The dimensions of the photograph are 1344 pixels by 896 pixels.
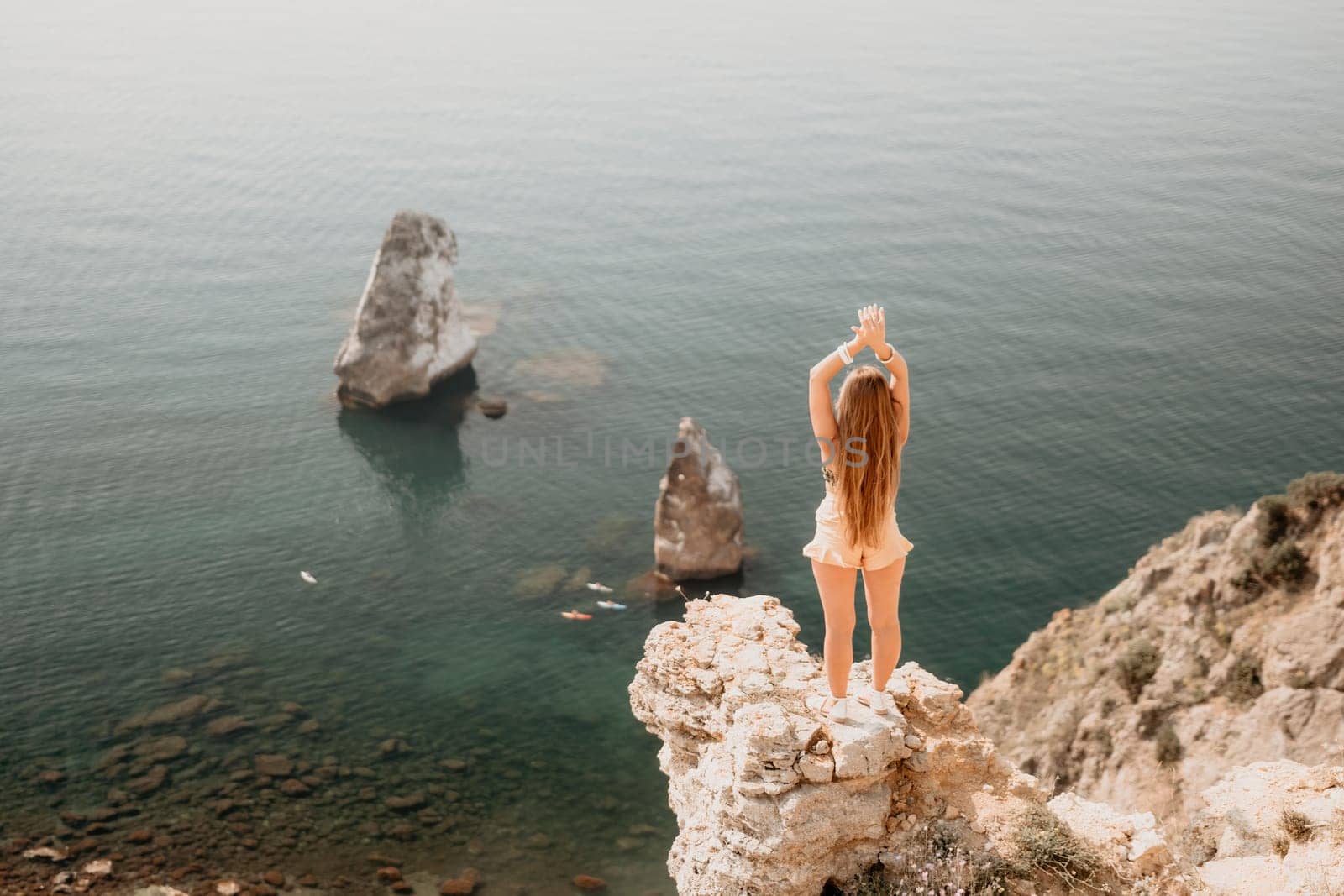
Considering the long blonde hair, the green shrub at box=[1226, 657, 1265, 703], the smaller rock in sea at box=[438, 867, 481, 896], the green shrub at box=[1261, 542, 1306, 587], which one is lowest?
the smaller rock in sea at box=[438, 867, 481, 896]

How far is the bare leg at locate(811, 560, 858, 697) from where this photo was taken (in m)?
10.5

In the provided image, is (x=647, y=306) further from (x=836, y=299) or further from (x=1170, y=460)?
(x=1170, y=460)

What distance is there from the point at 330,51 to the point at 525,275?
8819 centimetres

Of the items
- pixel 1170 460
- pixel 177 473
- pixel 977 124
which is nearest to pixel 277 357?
pixel 177 473

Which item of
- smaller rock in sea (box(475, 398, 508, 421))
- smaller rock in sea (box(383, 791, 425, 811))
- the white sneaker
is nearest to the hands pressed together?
the white sneaker

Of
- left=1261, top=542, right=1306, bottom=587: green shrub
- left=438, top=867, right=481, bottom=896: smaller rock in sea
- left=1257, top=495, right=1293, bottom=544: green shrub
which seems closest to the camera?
left=1261, top=542, right=1306, bottom=587: green shrub

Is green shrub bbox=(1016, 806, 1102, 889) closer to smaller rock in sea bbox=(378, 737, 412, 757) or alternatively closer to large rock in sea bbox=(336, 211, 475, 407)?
smaller rock in sea bbox=(378, 737, 412, 757)

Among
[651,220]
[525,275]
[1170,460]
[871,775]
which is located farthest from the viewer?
[651,220]

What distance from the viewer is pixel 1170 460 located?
51781 mm

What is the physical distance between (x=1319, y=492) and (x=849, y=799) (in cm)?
2219

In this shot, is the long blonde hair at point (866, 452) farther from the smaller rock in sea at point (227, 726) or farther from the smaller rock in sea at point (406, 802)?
the smaller rock in sea at point (227, 726)

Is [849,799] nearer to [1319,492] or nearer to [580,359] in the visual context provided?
[1319,492]

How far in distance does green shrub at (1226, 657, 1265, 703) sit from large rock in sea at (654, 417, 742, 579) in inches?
876

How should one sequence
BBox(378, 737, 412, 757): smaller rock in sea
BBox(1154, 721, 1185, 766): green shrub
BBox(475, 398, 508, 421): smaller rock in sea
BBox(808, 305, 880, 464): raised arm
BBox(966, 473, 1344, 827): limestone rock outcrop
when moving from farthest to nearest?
BBox(475, 398, 508, 421): smaller rock in sea → BBox(378, 737, 412, 757): smaller rock in sea → BBox(1154, 721, 1185, 766): green shrub → BBox(966, 473, 1344, 827): limestone rock outcrop → BBox(808, 305, 880, 464): raised arm
